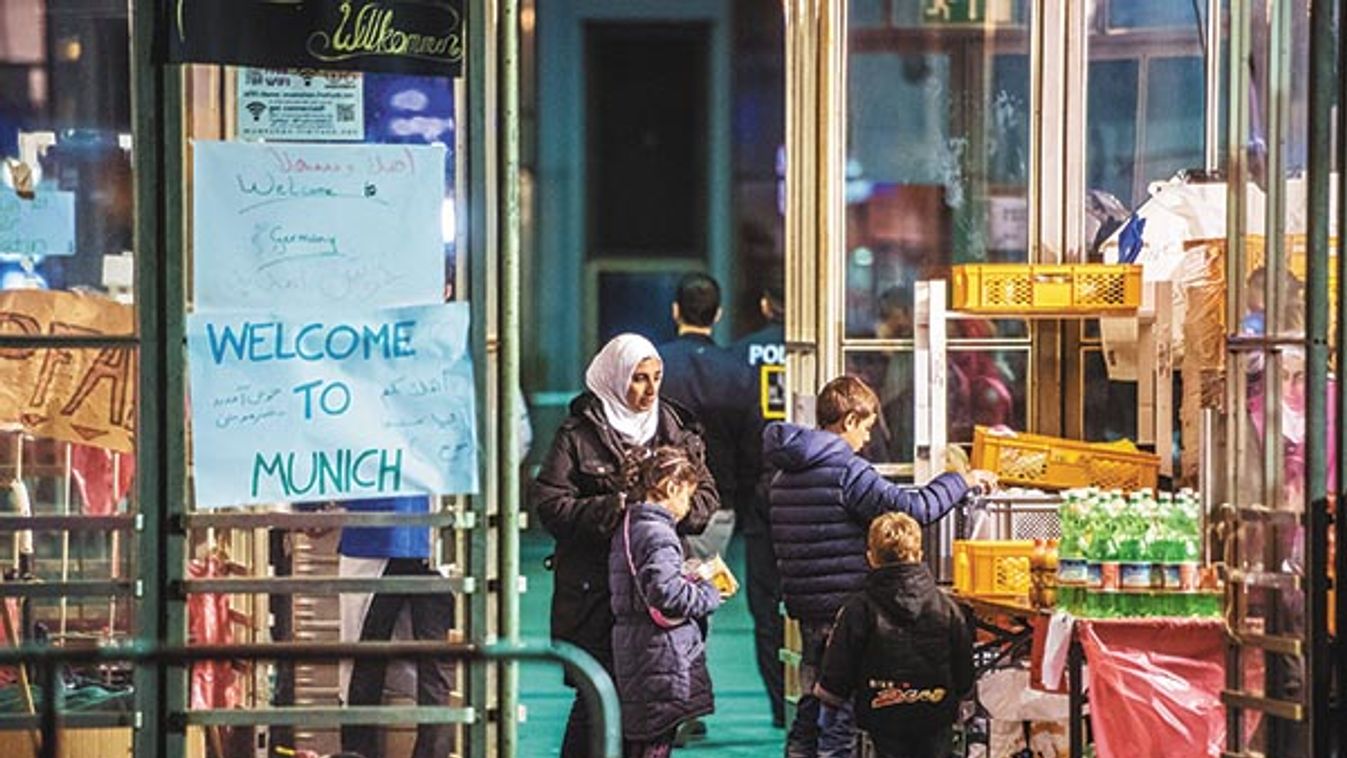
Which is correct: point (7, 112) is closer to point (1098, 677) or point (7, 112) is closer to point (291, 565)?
point (291, 565)

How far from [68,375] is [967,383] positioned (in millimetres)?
4462

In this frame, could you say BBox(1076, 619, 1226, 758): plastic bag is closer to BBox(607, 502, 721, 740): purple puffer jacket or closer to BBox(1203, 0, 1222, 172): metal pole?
BBox(607, 502, 721, 740): purple puffer jacket

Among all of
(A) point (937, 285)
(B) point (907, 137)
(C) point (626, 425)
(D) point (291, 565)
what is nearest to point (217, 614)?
(D) point (291, 565)

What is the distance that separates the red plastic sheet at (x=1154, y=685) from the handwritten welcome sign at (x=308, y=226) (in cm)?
257

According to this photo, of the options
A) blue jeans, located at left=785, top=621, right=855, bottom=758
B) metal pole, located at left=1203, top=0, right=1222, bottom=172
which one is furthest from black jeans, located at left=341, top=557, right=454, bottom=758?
metal pole, located at left=1203, top=0, right=1222, bottom=172

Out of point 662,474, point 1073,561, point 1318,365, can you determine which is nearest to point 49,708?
point 662,474

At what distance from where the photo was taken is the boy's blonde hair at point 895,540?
9320 mm

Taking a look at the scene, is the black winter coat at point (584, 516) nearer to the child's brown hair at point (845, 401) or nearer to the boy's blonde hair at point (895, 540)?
the child's brown hair at point (845, 401)

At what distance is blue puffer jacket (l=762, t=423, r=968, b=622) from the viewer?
10.1 metres

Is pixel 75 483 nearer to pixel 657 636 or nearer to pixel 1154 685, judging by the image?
pixel 657 636

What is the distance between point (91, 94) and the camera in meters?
8.71

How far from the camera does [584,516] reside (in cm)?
989

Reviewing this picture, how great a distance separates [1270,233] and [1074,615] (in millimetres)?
1852

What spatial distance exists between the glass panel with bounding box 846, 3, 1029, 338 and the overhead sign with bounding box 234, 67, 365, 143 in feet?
13.9
